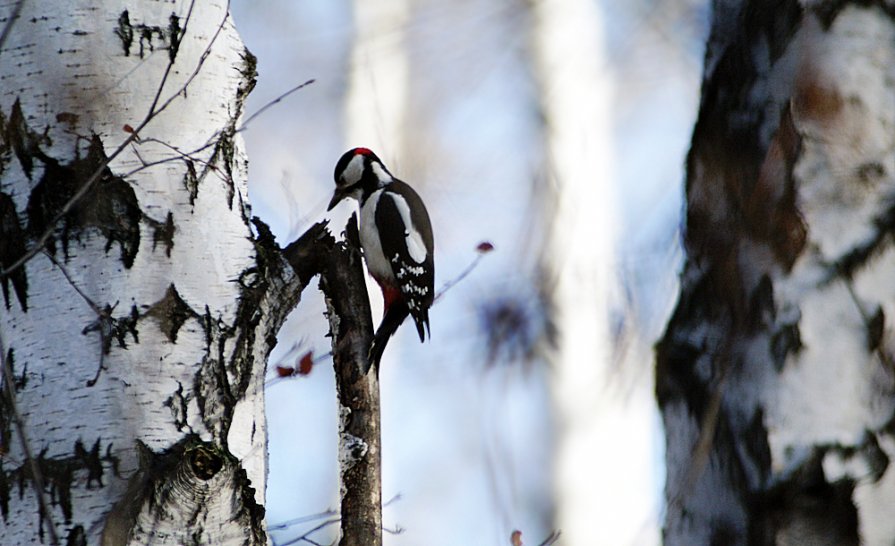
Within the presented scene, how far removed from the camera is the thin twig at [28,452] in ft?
4.25

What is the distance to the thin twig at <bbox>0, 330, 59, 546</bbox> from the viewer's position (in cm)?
129

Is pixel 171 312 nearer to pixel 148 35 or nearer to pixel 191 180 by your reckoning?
pixel 191 180

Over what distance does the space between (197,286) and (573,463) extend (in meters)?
2.63

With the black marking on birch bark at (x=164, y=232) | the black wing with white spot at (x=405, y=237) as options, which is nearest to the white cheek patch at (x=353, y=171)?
the black wing with white spot at (x=405, y=237)

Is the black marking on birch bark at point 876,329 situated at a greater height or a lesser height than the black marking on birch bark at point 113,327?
lesser

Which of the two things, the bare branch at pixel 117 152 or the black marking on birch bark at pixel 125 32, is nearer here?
the bare branch at pixel 117 152

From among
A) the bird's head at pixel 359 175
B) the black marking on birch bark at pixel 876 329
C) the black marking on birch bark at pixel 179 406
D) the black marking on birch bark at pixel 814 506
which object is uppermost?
the bird's head at pixel 359 175

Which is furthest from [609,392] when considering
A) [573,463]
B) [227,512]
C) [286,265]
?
[573,463]

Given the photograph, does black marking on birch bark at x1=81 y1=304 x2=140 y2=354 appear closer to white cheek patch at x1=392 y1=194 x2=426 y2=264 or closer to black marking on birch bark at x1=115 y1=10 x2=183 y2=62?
Answer: black marking on birch bark at x1=115 y1=10 x2=183 y2=62

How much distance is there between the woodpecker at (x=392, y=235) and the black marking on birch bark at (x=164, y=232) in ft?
6.00

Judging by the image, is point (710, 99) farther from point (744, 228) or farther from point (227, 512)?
point (227, 512)

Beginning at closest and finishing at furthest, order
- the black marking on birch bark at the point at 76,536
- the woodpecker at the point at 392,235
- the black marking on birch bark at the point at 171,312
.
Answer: the black marking on birch bark at the point at 76,536, the black marking on birch bark at the point at 171,312, the woodpecker at the point at 392,235

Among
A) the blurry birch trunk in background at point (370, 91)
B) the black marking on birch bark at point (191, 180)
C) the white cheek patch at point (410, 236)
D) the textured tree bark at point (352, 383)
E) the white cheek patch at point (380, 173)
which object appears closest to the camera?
the black marking on birch bark at point (191, 180)

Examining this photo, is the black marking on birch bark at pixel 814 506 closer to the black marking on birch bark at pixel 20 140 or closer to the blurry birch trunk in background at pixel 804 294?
the blurry birch trunk in background at pixel 804 294
